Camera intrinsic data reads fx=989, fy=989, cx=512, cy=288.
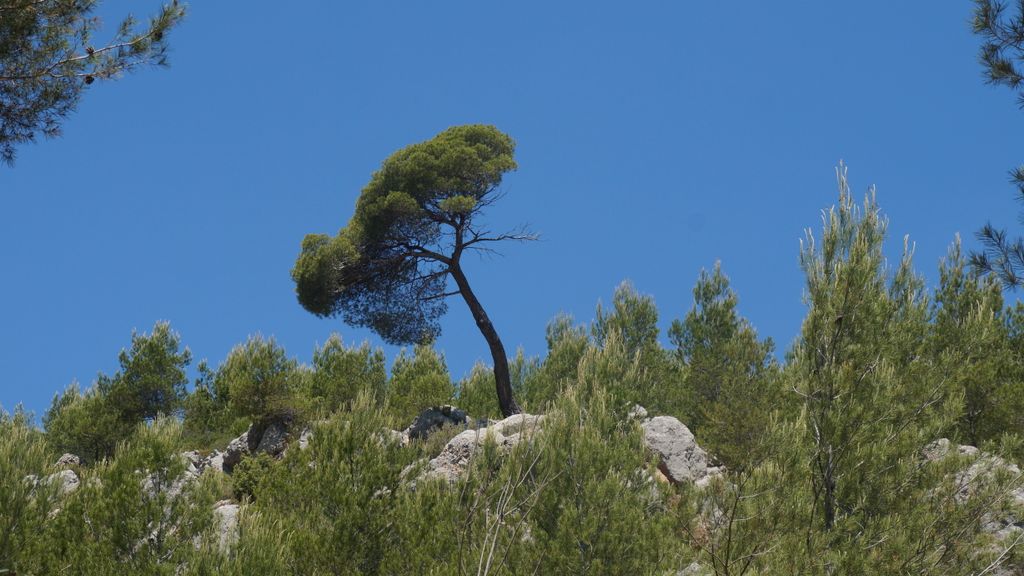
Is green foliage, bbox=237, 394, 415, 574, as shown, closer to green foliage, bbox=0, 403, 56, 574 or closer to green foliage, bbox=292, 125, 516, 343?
green foliage, bbox=0, 403, 56, 574

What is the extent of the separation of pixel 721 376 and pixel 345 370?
608 inches

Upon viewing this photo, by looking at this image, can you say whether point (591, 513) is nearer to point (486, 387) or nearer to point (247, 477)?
point (247, 477)

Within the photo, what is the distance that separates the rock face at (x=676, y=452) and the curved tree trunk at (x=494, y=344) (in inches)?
295

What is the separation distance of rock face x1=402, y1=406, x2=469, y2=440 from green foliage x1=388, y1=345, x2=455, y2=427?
205cm

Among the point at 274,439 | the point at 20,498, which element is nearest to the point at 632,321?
the point at 274,439

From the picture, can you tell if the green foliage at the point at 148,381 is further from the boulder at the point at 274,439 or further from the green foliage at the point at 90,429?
the boulder at the point at 274,439

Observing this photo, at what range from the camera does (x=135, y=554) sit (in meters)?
14.3

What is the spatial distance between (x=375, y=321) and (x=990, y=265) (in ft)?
67.7

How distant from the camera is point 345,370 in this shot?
1571 inches

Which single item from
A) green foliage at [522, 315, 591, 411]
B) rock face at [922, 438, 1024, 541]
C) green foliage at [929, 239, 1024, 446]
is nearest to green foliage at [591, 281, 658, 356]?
green foliage at [522, 315, 591, 411]

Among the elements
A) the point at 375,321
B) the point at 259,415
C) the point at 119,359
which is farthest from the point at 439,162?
the point at 119,359

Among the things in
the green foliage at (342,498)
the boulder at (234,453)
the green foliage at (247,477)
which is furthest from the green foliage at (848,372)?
the boulder at (234,453)

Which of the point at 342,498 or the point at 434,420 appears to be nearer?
the point at 342,498

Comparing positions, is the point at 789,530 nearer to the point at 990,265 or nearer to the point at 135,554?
the point at 990,265
